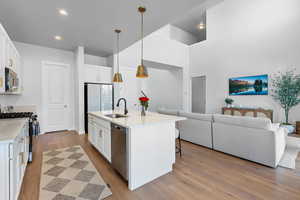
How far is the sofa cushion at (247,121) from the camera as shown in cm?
242

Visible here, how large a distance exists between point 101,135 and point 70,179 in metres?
0.83

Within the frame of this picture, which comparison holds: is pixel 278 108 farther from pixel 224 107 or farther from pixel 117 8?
pixel 117 8

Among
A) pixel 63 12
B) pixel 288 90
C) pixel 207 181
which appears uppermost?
pixel 63 12

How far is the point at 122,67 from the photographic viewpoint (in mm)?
5285

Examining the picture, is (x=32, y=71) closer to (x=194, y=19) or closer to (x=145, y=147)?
(x=145, y=147)

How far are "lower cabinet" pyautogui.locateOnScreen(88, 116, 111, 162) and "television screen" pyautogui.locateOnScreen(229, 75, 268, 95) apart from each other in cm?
539

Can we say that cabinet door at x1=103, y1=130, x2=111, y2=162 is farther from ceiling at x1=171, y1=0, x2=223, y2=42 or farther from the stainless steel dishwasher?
ceiling at x1=171, y1=0, x2=223, y2=42

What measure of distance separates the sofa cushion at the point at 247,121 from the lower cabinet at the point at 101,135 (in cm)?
232

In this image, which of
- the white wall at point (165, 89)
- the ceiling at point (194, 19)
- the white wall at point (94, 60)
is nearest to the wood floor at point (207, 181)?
the white wall at point (94, 60)

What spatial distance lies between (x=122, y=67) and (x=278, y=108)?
18.5 ft

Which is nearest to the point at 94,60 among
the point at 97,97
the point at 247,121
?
the point at 97,97

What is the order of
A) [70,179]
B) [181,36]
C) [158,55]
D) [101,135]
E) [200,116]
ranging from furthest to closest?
[181,36] < [158,55] < [200,116] < [101,135] < [70,179]

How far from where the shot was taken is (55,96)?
183 inches

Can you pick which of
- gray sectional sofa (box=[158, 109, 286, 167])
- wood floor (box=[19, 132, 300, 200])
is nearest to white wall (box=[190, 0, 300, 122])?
gray sectional sofa (box=[158, 109, 286, 167])
